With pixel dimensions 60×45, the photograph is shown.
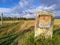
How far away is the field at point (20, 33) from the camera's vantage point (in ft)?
13.1

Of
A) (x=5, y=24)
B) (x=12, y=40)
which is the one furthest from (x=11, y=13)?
(x=12, y=40)

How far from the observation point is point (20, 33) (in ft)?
13.4

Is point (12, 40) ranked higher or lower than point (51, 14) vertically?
lower

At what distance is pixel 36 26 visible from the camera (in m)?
3.99

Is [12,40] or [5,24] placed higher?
[5,24]

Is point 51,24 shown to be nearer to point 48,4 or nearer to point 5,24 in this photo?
point 48,4

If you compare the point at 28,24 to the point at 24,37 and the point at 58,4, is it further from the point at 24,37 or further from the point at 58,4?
the point at 58,4

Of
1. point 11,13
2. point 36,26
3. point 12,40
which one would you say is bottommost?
point 12,40

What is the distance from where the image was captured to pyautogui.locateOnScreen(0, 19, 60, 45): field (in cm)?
398

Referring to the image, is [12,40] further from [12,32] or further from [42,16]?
[42,16]

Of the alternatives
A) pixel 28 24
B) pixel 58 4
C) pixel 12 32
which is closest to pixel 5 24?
pixel 12 32

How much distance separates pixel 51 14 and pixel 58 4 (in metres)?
0.26

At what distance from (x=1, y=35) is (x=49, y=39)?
3.14ft

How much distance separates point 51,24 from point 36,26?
0.30 meters
